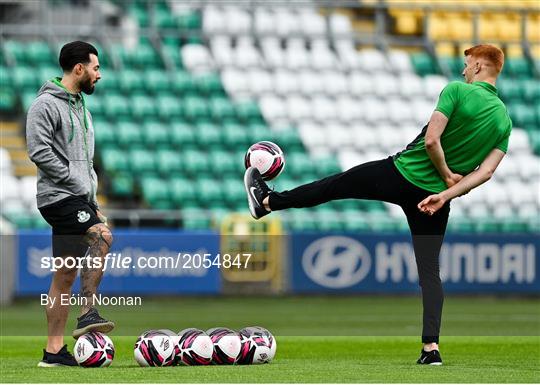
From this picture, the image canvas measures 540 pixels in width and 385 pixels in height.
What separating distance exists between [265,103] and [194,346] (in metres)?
15.0

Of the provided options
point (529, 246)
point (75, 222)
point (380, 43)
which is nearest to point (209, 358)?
point (75, 222)

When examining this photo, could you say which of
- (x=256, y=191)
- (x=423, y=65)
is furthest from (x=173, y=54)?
(x=256, y=191)

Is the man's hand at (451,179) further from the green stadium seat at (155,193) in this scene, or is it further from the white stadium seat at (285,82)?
the white stadium seat at (285,82)

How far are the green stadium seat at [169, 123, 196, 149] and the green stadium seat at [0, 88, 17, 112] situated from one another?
2594mm

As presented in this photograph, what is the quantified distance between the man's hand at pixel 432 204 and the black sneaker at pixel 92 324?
2040mm

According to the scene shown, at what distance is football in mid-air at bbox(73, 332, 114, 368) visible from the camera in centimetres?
829

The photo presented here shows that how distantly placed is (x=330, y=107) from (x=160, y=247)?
6.08 metres

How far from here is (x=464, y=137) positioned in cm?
848

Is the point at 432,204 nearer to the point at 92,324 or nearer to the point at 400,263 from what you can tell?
the point at 92,324

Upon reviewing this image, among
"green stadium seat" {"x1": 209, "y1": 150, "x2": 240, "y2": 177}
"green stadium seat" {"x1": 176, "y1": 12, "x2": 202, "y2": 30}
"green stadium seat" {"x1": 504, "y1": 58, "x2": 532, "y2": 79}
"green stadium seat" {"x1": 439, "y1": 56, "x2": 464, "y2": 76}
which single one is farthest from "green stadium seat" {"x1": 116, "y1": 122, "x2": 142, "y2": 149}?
"green stadium seat" {"x1": 504, "y1": 58, "x2": 532, "y2": 79}

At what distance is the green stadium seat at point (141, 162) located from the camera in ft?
70.0

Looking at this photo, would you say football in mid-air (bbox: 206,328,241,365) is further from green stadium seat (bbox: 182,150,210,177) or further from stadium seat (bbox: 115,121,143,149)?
stadium seat (bbox: 115,121,143,149)

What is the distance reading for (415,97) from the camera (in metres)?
24.2

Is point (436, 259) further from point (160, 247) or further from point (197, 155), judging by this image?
point (197, 155)
